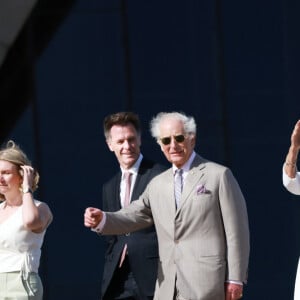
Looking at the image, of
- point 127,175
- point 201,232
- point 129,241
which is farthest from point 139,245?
point 201,232

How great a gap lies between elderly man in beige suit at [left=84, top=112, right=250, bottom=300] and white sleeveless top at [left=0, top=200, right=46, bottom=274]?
631 mm

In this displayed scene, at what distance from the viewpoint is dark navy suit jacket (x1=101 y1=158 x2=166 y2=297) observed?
793cm

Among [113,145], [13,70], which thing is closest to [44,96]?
[13,70]

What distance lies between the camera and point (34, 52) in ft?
39.5

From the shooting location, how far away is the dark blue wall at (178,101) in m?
11.9

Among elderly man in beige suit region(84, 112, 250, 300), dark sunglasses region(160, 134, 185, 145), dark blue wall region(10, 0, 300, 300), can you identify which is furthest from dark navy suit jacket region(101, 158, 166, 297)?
dark blue wall region(10, 0, 300, 300)

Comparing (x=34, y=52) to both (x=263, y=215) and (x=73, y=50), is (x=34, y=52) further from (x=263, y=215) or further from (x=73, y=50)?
(x=263, y=215)

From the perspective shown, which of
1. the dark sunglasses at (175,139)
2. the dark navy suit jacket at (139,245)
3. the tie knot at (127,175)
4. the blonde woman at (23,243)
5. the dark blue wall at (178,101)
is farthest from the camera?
the dark blue wall at (178,101)

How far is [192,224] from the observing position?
23.5 feet

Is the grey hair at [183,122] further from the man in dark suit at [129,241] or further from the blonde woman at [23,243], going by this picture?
the blonde woman at [23,243]

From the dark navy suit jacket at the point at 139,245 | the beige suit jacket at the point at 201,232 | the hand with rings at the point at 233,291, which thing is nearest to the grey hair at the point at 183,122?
the beige suit jacket at the point at 201,232

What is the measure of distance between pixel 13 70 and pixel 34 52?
280 mm

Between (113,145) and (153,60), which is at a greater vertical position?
(153,60)

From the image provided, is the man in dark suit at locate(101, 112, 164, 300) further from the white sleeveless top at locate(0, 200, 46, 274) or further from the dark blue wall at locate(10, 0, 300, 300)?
the dark blue wall at locate(10, 0, 300, 300)
